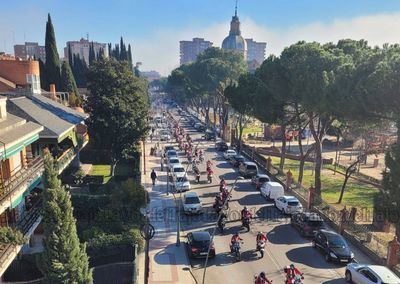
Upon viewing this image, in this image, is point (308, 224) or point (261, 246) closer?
point (261, 246)

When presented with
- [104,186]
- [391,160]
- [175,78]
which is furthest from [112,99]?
[175,78]

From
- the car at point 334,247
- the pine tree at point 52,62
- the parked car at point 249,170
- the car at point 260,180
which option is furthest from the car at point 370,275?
the pine tree at point 52,62

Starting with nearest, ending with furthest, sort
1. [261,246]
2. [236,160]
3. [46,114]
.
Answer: [261,246], [46,114], [236,160]

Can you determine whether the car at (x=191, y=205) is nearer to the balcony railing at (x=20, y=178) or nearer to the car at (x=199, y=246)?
the car at (x=199, y=246)

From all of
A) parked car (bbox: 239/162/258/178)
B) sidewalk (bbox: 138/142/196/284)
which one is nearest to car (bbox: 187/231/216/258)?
sidewalk (bbox: 138/142/196/284)

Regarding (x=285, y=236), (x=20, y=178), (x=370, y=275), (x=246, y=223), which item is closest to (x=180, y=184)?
(x=246, y=223)

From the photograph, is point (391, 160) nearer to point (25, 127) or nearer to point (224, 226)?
point (224, 226)

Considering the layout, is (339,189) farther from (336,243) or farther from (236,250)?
(236,250)
